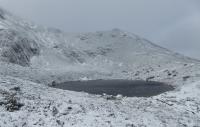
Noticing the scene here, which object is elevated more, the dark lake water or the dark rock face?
the dark rock face

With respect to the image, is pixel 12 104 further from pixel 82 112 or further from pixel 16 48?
pixel 16 48

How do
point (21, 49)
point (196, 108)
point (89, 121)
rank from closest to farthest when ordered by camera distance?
point (89, 121), point (196, 108), point (21, 49)

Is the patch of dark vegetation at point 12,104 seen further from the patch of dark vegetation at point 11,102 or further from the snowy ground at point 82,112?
the snowy ground at point 82,112

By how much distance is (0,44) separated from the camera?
440ft

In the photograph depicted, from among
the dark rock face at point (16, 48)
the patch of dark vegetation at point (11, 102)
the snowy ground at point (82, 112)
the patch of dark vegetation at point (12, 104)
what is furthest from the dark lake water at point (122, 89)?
the patch of dark vegetation at point (12, 104)

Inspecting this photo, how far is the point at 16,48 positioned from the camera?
141875 mm

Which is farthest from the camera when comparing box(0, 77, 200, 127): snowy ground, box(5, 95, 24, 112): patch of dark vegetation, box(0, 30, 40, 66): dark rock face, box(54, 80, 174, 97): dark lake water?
box(0, 30, 40, 66): dark rock face

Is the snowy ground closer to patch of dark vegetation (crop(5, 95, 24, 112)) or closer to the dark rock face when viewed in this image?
patch of dark vegetation (crop(5, 95, 24, 112))

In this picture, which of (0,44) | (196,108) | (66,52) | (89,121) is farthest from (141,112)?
(66,52)

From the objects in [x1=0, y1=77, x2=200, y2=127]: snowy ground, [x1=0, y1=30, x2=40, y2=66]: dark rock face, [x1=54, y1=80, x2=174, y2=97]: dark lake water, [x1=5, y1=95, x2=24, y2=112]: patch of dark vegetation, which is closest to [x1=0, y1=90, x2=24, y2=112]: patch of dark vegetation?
[x1=5, y1=95, x2=24, y2=112]: patch of dark vegetation

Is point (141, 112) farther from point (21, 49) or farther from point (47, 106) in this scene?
point (21, 49)

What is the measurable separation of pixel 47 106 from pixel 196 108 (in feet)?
84.0

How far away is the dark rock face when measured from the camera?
12845 cm

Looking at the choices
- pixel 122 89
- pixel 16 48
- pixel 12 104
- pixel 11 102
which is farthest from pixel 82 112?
pixel 16 48
